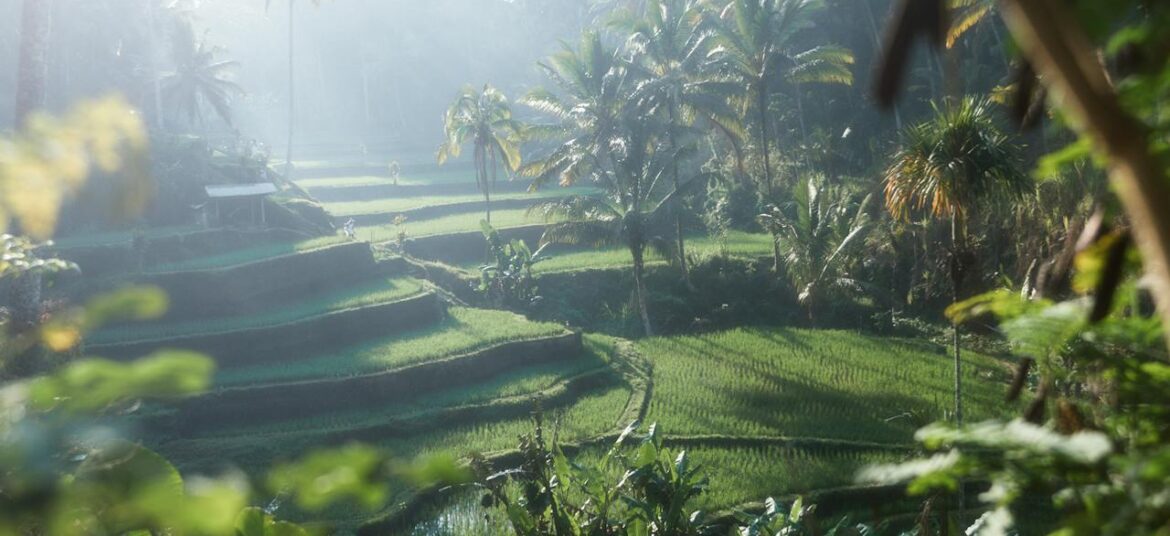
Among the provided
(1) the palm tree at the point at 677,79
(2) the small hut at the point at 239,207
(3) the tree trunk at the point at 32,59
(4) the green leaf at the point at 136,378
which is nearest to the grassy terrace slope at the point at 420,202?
(2) the small hut at the point at 239,207

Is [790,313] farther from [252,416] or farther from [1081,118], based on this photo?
[1081,118]

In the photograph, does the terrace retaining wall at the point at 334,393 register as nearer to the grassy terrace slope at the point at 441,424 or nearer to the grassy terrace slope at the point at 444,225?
the grassy terrace slope at the point at 441,424

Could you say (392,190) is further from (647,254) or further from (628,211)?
(628,211)

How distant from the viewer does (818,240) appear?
14352 mm

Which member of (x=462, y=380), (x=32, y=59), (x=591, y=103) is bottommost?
(x=462, y=380)

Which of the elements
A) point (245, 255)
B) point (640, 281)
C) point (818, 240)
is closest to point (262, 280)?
point (245, 255)

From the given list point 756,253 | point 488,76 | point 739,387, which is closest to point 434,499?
point 739,387

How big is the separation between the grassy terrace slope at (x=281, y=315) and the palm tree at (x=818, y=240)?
634cm

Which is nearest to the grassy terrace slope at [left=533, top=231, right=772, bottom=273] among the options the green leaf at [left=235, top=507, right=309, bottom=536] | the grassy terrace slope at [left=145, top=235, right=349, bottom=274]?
the grassy terrace slope at [left=145, top=235, right=349, bottom=274]

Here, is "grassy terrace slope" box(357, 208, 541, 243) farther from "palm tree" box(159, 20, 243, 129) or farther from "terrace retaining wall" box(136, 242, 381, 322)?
"palm tree" box(159, 20, 243, 129)

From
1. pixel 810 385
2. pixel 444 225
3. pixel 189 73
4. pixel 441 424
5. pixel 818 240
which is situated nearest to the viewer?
pixel 441 424

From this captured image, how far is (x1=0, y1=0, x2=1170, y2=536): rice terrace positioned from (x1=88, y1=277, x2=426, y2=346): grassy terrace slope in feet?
0.34

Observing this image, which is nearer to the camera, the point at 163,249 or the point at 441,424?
the point at 441,424

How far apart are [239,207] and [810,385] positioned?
12.7 meters
